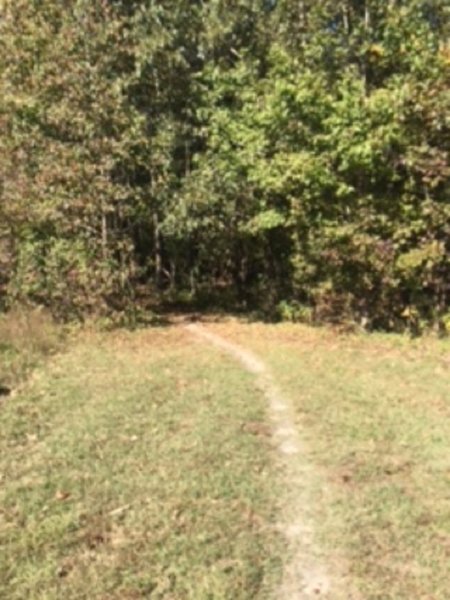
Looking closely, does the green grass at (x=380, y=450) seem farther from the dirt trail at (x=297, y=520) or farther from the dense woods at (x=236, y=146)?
the dense woods at (x=236, y=146)

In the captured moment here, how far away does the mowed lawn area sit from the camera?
4.34m

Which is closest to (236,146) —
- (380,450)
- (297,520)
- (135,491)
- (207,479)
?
(380,450)

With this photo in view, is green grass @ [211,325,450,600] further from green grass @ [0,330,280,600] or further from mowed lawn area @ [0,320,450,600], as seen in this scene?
green grass @ [0,330,280,600]

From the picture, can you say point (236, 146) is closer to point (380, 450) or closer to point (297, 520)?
point (380, 450)

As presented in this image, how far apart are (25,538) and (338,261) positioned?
9627mm

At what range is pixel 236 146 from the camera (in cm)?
1512

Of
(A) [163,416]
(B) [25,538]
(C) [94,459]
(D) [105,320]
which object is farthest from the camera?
(D) [105,320]

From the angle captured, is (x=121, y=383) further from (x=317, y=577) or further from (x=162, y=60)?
(x=162, y=60)

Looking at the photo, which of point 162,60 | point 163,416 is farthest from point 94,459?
point 162,60

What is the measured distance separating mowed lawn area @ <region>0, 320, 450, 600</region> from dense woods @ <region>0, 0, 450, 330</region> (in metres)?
3.50

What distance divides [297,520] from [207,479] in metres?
1.02

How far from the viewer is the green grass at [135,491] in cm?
429

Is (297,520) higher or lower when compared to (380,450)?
lower

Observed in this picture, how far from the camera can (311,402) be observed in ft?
27.4
